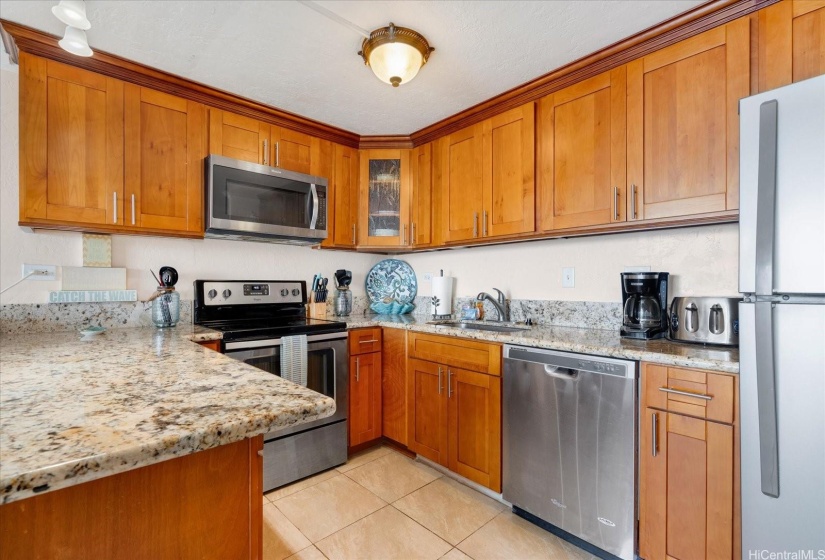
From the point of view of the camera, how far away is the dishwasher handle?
165 centimetres

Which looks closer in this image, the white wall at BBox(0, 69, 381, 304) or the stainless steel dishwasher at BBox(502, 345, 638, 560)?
the stainless steel dishwasher at BBox(502, 345, 638, 560)

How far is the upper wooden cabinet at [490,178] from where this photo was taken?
7.16 ft

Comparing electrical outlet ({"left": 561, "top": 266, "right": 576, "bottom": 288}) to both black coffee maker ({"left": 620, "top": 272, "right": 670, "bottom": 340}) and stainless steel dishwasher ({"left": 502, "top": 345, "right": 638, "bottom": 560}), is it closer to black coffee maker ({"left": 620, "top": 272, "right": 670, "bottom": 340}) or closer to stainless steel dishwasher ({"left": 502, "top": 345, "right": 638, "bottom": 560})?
black coffee maker ({"left": 620, "top": 272, "right": 670, "bottom": 340})

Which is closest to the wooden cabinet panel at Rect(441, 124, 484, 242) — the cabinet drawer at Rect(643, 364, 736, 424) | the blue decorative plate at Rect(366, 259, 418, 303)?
the blue decorative plate at Rect(366, 259, 418, 303)

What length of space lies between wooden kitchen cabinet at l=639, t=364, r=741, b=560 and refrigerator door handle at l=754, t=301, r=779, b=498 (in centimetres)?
8

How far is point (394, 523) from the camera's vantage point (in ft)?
6.02

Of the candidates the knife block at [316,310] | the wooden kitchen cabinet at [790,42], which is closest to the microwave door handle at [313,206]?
the knife block at [316,310]

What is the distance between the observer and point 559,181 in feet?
6.70

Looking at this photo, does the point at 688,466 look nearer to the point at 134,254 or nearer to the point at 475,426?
the point at 475,426

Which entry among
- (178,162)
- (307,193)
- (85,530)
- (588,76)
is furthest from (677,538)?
(178,162)

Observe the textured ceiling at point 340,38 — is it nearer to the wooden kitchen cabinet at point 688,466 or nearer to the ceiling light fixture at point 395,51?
the ceiling light fixture at point 395,51

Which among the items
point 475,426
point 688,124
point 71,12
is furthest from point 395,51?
point 475,426

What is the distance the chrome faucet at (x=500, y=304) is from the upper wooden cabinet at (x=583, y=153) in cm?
62

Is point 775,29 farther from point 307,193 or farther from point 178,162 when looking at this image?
point 178,162
